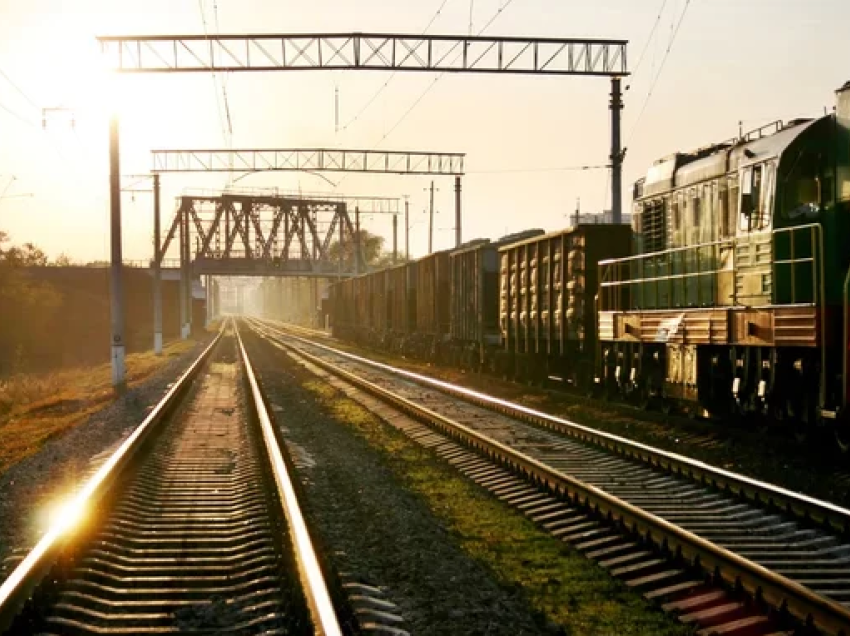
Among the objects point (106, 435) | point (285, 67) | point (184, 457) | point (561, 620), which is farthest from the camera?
point (285, 67)

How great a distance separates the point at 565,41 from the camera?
94.2 feet

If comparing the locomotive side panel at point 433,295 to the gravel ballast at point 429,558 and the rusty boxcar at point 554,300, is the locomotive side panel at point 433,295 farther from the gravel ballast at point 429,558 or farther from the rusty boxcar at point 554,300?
the gravel ballast at point 429,558

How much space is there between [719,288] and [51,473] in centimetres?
900

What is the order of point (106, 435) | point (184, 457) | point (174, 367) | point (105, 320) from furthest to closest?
1. point (105, 320)
2. point (174, 367)
3. point (106, 435)
4. point (184, 457)

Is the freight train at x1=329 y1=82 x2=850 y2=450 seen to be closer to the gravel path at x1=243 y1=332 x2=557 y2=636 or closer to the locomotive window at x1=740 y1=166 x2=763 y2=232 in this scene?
the locomotive window at x1=740 y1=166 x2=763 y2=232

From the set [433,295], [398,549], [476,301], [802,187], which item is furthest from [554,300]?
[398,549]

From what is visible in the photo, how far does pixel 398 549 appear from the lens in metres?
8.98

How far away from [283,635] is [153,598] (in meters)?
1.45

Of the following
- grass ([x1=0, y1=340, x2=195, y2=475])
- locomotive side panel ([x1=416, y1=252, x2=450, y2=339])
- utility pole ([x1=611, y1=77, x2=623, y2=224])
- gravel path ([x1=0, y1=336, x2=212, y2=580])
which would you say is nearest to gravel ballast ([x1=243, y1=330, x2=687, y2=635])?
gravel path ([x1=0, y1=336, x2=212, y2=580])

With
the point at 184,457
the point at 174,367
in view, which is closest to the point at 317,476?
the point at 184,457

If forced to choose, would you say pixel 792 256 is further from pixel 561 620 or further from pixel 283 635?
pixel 283 635

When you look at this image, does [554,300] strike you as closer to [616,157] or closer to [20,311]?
[616,157]

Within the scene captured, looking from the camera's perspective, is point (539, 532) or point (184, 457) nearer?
point (539, 532)

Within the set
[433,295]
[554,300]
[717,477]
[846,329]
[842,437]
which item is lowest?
[717,477]
